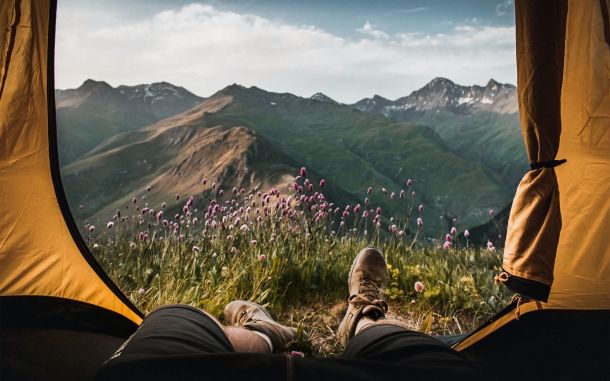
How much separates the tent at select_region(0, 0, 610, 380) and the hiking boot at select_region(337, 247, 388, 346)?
455mm

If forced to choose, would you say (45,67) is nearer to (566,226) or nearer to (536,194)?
(536,194)

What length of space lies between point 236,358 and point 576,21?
2070 millimetres

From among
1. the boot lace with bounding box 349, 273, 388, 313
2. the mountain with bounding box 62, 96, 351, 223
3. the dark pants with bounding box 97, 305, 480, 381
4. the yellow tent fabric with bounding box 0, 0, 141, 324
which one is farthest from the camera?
the mountain with bounding box 62, 96, 351, 223

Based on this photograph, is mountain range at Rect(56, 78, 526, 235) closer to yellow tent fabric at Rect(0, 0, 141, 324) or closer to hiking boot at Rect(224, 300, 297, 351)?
hiking boot at Rect(224, 300, 297, 351)

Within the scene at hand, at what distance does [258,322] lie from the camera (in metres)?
2.76

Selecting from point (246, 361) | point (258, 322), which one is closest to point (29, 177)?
point (258, 322)

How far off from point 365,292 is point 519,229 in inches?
43.2

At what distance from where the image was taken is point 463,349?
254cm

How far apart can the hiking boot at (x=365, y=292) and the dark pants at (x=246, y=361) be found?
76 centimetres

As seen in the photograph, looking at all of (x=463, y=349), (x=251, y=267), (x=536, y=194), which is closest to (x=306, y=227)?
(x=251, y=267)

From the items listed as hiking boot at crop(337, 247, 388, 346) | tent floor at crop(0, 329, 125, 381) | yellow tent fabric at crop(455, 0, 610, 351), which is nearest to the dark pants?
tent floor at crop(0, 329, 125, 381)

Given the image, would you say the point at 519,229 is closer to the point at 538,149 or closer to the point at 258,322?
the point at 538,149

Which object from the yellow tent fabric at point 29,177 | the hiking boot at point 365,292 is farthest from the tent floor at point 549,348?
the yellow tent fabric at point 29,177

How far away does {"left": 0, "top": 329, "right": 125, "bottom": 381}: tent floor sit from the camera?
217 centimetres
